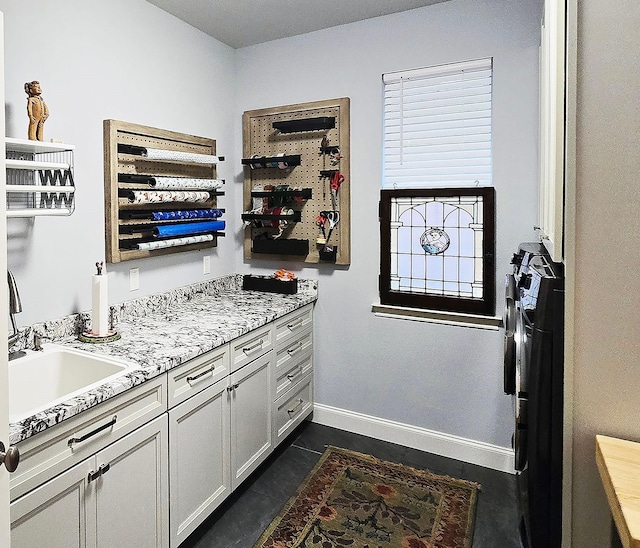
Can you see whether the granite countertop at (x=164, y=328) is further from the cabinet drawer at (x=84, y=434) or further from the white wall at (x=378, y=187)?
the white wall at (x=378, y=187)

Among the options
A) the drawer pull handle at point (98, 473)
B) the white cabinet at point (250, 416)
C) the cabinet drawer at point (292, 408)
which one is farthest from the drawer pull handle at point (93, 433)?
the cabinet drawer at point (292, 408)

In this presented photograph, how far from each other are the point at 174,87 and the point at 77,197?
3.16ft

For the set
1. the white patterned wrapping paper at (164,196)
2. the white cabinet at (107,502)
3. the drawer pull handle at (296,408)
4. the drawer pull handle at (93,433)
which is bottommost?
the drawer pull handle at (296,408)

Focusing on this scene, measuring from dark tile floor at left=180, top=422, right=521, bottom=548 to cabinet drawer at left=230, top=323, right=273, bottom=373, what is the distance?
0.68 m

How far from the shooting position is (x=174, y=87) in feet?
8.64

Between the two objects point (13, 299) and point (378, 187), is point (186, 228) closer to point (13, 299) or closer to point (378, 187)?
point (13, 299)

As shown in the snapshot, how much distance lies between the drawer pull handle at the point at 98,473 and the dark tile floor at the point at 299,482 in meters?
0.70

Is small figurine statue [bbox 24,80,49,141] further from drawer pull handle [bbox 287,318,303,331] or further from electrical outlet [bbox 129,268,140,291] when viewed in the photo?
drawer pull handle [bbox 287,318,303,331]

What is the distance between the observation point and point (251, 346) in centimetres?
229

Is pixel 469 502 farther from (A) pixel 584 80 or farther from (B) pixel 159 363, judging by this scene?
(A) pixel 584 80

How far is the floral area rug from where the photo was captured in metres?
2.00

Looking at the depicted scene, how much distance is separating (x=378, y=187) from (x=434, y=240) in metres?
0.48

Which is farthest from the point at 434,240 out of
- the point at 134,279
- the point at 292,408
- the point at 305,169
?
the point at 134,279

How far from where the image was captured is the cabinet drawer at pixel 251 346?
217cm
